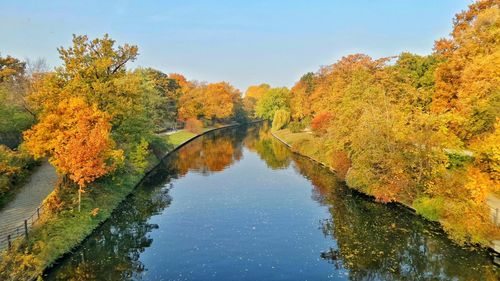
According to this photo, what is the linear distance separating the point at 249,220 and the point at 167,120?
72338 millimetres

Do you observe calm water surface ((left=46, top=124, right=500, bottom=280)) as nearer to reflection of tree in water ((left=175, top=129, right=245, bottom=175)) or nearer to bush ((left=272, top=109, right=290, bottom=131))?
reflection of tree in water ((left=175, top=129, right=245, bottom=175))

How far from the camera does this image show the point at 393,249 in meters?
26.1

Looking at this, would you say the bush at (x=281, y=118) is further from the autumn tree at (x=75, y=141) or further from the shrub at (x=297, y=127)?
the autumn tree at (x=75, y=141)

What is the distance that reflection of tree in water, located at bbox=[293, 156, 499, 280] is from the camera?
22625mm

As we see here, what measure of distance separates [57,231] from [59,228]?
489 mm

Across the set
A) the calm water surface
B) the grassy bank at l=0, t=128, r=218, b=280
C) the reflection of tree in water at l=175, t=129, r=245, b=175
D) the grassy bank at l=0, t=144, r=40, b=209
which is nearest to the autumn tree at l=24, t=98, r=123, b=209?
the grassy bank at l=0, t=128, r=218, b=280

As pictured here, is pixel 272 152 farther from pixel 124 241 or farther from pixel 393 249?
pixel 393 249

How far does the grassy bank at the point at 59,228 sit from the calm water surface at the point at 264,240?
2.96 ft

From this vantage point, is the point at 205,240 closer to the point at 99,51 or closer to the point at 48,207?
the point at 48,207

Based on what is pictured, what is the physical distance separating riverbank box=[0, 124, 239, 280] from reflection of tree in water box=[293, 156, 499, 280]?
17522mm

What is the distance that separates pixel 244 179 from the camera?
49188mm

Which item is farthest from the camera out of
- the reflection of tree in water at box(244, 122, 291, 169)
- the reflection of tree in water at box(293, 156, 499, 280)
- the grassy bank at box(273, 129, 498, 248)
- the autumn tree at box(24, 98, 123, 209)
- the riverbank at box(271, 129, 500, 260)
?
the reflection of tree in water at box(244, 122, 291, 169)

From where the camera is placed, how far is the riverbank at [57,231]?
20000 mm

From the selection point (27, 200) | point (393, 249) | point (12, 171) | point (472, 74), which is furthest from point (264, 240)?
point (472, 74)
